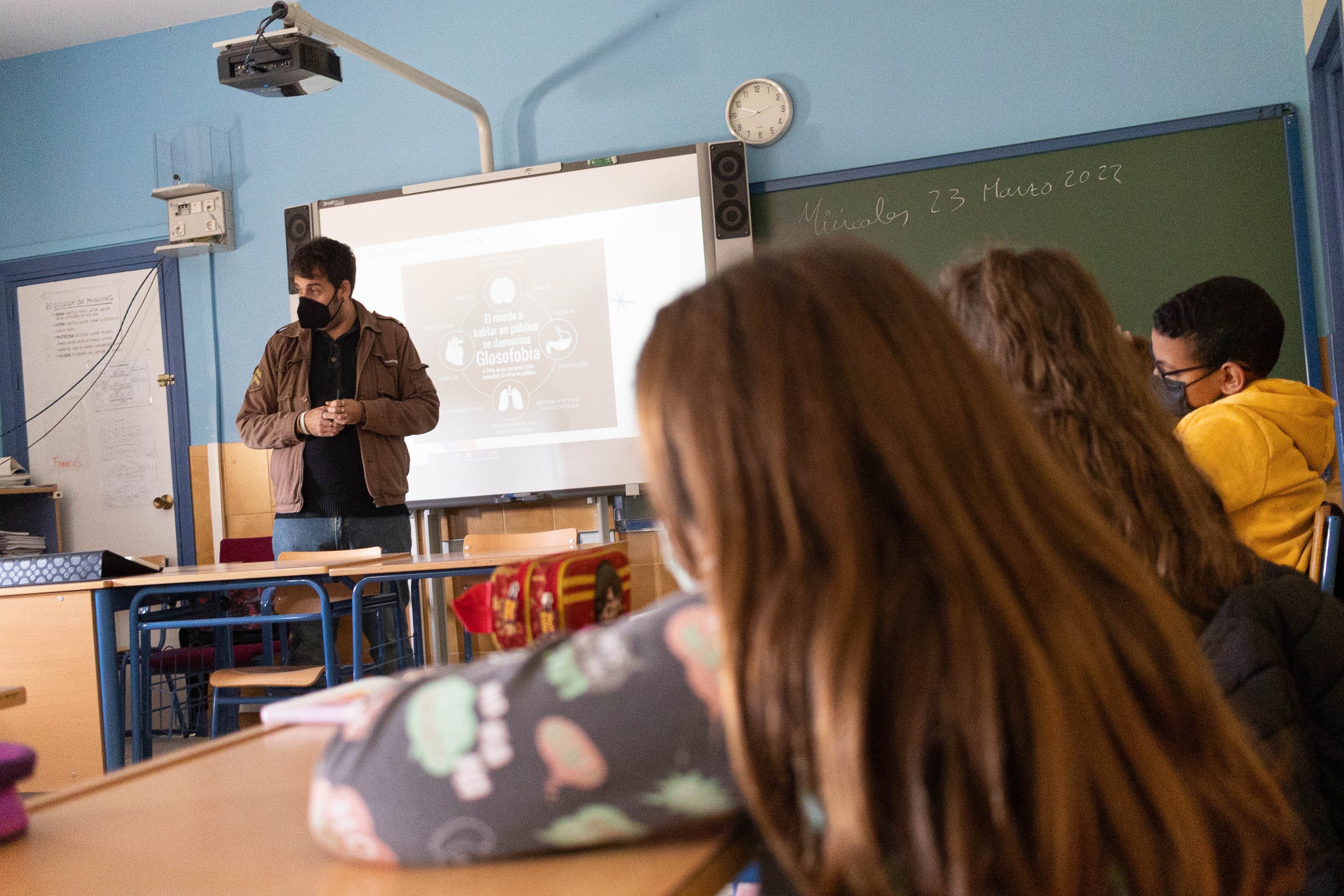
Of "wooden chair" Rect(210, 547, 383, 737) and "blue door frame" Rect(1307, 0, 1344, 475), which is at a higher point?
"blue door frame" Rect(1307, 0, 1344, 475)

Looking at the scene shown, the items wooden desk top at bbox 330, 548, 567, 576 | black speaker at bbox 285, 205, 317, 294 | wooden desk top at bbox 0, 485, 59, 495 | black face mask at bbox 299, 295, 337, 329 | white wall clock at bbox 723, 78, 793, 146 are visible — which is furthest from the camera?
wooden desk top at bbox 0, 485, 59, 495

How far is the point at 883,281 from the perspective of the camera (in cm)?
56

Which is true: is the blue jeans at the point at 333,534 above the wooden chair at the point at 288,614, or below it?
above

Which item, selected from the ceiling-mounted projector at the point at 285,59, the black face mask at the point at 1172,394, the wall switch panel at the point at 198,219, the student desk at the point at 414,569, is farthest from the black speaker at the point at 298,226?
the black face mask at the point at 1172,394

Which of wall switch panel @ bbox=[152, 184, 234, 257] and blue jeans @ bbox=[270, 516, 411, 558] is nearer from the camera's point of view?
blue jeans @ bbox=[270, 516, 411, 558]

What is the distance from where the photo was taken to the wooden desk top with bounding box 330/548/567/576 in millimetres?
2852

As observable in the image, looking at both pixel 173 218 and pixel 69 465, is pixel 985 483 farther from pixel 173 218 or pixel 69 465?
pixel 69 465

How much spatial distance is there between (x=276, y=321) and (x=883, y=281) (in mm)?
4680

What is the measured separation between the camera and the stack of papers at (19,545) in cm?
404

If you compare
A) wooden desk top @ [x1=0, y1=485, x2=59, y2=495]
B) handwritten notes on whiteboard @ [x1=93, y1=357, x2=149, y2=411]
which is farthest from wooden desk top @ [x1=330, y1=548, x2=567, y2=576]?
wooden desk top @ [x1=0, y1=485, x2=59, y2=495]

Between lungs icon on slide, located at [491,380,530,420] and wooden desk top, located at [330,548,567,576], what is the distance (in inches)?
53.1

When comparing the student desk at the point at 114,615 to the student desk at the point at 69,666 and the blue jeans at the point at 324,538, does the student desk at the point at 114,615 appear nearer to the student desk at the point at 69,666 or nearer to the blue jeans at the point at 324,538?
the student desk at the point at 69,666

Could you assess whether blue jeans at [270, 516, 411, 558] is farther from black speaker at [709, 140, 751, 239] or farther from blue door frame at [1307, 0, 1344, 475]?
blue door frame at [1307, 0, 1344, 475]

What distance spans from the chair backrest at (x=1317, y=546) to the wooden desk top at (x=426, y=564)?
171 cm
